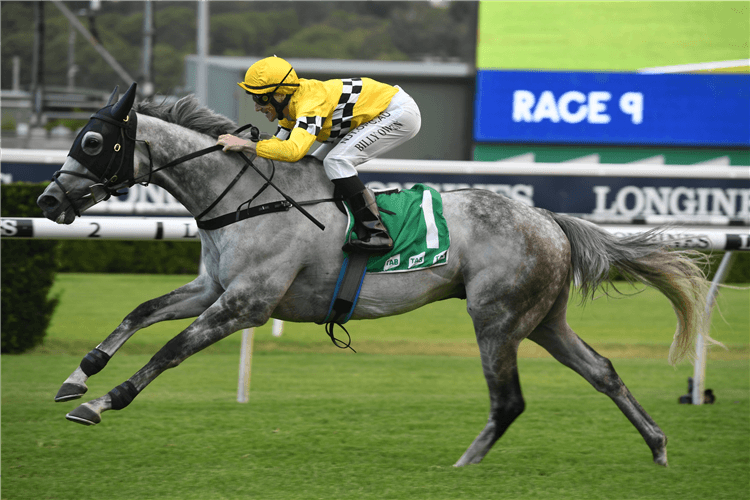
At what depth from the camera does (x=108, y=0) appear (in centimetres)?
2372

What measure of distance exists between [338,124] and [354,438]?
5.20ft

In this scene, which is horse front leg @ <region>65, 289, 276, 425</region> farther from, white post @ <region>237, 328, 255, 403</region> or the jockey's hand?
white post @ <region>237, 328, 255, 403</region>

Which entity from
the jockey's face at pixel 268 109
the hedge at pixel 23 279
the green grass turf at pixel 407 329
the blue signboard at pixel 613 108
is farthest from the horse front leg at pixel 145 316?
the blue signboard at pixel 613 108

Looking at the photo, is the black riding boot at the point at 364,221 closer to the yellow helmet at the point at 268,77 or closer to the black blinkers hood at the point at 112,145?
the yellow helmet at the point at 268,77

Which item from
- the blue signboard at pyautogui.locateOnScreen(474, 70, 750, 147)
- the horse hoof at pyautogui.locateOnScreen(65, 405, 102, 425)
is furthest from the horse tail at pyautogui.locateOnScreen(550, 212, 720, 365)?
the blue signboard at pyautogui.locateOnScreen(474, 70, 750, 147)

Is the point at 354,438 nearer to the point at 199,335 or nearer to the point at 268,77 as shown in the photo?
the point at 199,335

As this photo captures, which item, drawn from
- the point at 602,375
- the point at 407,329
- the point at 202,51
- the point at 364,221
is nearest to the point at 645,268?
the point at 602,375

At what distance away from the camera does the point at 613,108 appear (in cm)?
1367

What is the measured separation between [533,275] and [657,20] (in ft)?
41.6

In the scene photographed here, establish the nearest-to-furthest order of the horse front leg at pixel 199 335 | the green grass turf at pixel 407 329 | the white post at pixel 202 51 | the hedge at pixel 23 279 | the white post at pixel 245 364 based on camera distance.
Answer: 1. the horse front leg at pixel 199 335
2. the white post at pixel 245 364
3. the hedge at pixel 23 279
4. the green grass turf at pixel 407 329
5. the white post at pixel 202 51

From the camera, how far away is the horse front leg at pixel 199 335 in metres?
3.01

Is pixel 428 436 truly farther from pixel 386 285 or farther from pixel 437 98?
pixel 437 98

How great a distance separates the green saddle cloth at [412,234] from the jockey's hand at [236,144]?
0.50 metres

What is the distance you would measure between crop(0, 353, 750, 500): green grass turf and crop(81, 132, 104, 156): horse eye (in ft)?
4.35
